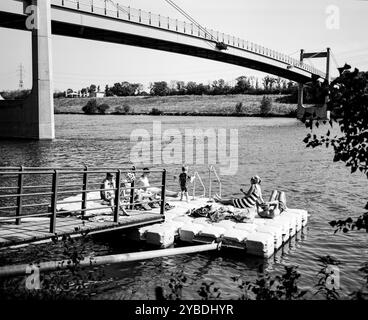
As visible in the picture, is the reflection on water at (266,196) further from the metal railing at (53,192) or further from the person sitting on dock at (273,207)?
the metal railing at (53,192)

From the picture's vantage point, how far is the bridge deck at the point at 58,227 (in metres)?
7.54

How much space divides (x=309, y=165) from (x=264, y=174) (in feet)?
21.7

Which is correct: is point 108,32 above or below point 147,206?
above

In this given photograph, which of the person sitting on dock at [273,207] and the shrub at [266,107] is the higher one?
the shrub at [266,107]

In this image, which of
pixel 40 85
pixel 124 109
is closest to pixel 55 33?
pixel 40 85

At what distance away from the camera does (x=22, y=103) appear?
41.5 metres

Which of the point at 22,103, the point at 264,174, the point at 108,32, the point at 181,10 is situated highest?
the point at 181,10

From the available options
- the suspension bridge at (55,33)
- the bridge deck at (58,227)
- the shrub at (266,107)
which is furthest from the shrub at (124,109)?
the bridge deck at (58,227)

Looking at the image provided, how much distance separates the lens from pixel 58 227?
8.49 metres

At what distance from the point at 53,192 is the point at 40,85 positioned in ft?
113

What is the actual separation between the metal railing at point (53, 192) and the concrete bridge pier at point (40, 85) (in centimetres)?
1820

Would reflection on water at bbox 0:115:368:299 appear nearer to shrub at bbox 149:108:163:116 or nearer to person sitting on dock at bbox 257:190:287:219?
person sitting on dock at bbox 257:190:287:219
